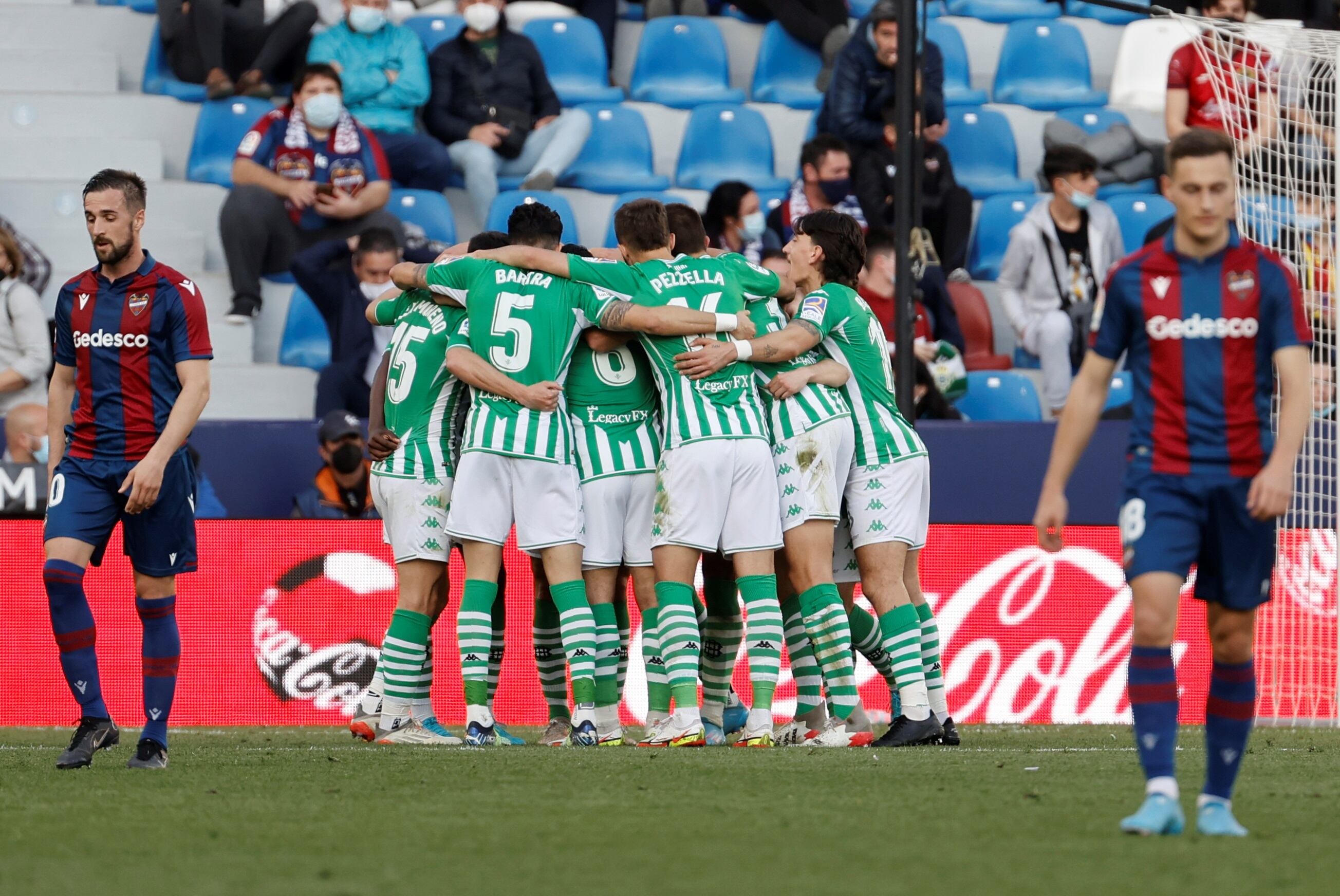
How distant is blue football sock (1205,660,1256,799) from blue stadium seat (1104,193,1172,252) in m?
9.43

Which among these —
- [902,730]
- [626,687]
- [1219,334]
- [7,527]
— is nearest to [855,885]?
[1219,334]

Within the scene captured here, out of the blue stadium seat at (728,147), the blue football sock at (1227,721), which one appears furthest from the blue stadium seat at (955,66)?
the blue football sock at (1227,721)

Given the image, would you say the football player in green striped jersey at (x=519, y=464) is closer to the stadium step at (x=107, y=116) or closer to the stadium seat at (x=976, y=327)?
the stadium seat at (x=976, y=327)

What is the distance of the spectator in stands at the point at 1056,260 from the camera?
1237 centimetres

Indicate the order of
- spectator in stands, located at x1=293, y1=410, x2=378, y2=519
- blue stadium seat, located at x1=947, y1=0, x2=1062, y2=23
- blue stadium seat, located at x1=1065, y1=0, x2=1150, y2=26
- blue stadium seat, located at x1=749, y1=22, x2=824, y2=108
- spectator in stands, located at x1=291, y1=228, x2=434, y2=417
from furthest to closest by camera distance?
blue stadium seat, located at x1=1065, y1=0, x2=1150, y2=26 < blue stadium seat, located at x1=947, y1=0, x2=1062, y2=23 < blue stadium seat, located at x1=749, y1=22, x2=824, y2=108 < spectator in stands, located at x1=291, y1=228, x2=434, y2=417 < spectator in stands, located at x1=293, y1=410, x2=378, y2=519

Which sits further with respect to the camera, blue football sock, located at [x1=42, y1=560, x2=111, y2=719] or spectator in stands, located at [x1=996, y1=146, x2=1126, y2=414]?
spectator in stands, located at [x1=996, y1=146, x2=1126, y2=414]

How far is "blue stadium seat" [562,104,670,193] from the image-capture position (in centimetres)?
1381

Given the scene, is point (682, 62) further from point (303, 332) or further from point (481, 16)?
point (303, 332)

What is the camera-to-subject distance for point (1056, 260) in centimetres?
1241

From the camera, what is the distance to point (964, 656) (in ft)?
30.6

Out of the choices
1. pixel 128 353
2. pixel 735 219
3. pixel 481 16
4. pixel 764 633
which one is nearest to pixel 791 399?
pixel 764 633

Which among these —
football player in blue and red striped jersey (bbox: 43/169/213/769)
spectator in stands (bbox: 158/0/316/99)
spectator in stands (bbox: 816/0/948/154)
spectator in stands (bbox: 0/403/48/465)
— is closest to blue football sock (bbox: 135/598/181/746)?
football player in blue and red striped jersey (bbox: 43/169/213/769)

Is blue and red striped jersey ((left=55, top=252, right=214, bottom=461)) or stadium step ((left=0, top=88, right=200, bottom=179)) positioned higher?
stadium step ((left=0, top=88, right=200, bottom=179))

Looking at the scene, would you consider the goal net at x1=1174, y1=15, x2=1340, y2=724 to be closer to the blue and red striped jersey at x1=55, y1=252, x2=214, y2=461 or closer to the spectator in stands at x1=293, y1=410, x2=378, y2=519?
the spectator in stands at x1=293, y1=410, x2=378, y2=519
